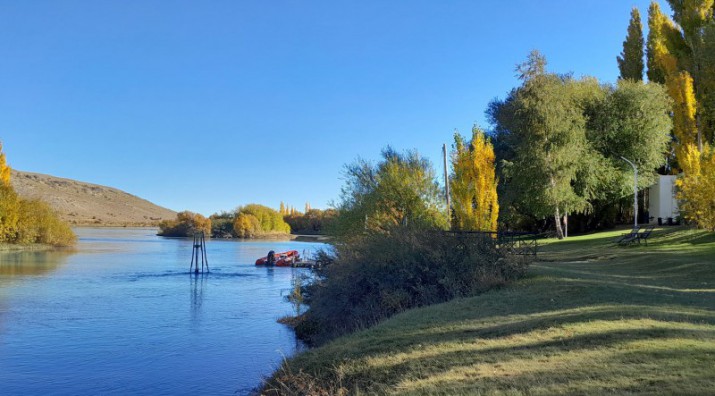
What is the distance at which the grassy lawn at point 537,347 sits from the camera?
5812 millimetres

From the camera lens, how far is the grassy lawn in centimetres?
581

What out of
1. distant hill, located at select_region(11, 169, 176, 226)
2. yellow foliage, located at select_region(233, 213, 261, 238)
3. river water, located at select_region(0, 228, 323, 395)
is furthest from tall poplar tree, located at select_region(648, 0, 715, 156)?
distant hill, located at select_region(11, 169, 176, 226)

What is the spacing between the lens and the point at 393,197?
90.0 ft

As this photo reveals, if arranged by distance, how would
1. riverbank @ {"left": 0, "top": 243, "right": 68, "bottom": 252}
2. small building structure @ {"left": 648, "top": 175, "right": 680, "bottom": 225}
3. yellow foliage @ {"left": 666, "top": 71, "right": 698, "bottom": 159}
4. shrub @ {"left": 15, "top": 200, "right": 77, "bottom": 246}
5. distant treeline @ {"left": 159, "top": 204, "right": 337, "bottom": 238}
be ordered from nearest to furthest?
yellow foliage @ {"left": 666, "top": 71, "right": 698, "bottom": 159}, small building structure @ {"left": 648, "top": 175, "right": 680, "bottom": 225}, riverbank @ {"left": 0, "top": 243, "right": 68, "bottom": 252}, shrub @ {"left": 15, "top": 200, "right": 77, "bottom": 246}, distant treeline @ {"left": 159, "top": 204, "right": 337, "bottom": 238}

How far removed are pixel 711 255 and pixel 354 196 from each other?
53.5ft

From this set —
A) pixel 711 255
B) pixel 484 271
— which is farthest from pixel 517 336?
pixel 711 255

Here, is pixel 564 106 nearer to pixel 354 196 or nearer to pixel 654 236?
pixel 654 236

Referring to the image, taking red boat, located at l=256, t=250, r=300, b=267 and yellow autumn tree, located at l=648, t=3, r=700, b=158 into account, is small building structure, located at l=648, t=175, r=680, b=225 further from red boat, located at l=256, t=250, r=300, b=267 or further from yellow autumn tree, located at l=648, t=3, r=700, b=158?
red boat, located at l=256, t=250, r=300, b=267

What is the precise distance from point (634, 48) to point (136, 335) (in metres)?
55.4

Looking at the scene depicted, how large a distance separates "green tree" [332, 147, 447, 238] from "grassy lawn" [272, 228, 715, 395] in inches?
535

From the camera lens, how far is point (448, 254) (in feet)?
50.2

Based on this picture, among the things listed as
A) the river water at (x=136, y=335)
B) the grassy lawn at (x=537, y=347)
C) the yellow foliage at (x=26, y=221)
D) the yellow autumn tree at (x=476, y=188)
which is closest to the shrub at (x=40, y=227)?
the yellow foliage at (x=26, y=221)

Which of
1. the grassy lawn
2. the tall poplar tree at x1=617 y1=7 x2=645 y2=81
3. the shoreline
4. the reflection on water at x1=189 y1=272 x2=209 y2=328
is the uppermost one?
the tall poplar tree at x1=617 y1=7 x2=645 y2=81

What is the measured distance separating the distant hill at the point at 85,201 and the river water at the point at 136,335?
119 m
